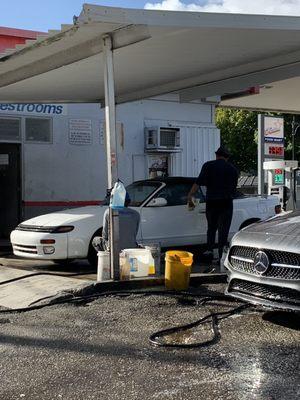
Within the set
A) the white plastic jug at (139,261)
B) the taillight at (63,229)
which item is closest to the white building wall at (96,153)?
the taillight at (63,229)

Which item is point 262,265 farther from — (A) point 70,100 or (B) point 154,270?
(A) point 70,100

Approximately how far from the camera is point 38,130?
14109 mm

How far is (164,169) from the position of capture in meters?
15.9

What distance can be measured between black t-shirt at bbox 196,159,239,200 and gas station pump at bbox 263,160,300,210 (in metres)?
4.37

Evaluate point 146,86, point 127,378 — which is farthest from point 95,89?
point 127,378

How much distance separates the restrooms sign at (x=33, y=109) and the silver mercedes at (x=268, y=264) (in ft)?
29.9

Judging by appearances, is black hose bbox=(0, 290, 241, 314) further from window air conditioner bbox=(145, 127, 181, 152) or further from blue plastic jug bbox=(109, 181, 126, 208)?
window air conditioner bbox=(145, 127, 181, 152)

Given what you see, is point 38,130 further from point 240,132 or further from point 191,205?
point 240,132

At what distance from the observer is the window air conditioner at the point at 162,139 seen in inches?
599

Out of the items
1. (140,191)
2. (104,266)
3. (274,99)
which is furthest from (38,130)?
(104,266)

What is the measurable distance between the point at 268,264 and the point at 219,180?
3.96 m

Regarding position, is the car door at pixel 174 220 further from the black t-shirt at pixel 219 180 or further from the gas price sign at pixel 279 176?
the gas price sign at pixel 279 176

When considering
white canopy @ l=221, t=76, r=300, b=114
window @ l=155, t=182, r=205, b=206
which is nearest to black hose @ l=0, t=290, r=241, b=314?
window @ l=155, t=182, r=205, b=206

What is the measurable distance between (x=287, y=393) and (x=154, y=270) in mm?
3827
